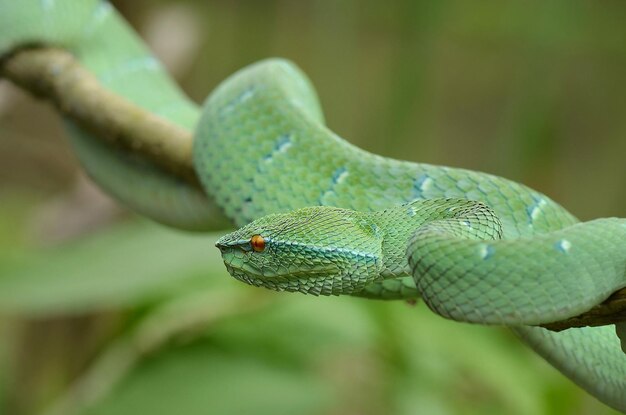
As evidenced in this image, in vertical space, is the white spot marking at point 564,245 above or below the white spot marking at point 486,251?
above

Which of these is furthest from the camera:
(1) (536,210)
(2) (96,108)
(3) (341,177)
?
(2) (96,108)

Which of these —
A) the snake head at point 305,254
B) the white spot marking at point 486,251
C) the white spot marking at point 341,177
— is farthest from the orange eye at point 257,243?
the white spot marking at point 341,177

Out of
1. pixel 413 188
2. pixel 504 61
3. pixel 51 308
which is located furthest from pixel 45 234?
pixel 504 61

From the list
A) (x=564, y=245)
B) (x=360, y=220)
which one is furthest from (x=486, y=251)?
(x=360, y=220)

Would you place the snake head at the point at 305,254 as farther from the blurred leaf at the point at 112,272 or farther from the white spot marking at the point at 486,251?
the blurred leaf at the point at 112,272

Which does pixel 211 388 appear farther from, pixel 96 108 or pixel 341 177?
pixel 341 177

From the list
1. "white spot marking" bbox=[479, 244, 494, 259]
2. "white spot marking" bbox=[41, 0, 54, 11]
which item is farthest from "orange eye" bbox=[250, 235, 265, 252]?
"white spot marking" bbox=[41, 0, 54, 11]

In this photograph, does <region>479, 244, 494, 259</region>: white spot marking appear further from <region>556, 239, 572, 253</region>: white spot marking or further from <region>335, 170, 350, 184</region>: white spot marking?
<region>335, 170, 350, 184</region>: white spot marking
